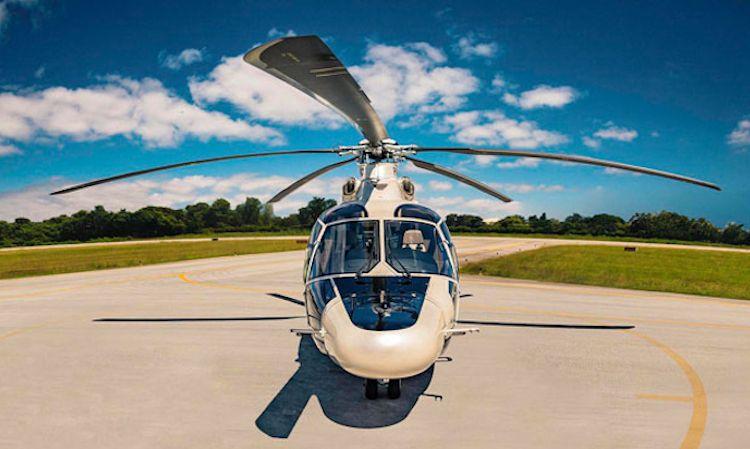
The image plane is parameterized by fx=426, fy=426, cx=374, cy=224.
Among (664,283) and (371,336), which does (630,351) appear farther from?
(664,283)

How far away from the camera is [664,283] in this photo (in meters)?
18.8

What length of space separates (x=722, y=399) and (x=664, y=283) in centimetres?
1479

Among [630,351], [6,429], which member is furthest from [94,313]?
[630,351]

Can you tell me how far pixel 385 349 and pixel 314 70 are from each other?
3093 mm

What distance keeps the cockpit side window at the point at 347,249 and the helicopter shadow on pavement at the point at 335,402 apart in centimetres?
179

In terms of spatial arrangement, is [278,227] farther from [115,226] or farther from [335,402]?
[335,402]

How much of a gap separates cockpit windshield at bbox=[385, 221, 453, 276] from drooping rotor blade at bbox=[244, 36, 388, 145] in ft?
5.93

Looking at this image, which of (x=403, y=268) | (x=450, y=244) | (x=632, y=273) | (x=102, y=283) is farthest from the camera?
(x=632, y=273)

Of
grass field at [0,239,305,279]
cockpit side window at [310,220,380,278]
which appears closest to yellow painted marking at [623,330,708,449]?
cockpit side window at [310,220,380,278]

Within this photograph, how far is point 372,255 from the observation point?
5.93 meters

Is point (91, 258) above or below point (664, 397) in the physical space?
below

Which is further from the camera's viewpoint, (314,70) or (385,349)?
(314,70)

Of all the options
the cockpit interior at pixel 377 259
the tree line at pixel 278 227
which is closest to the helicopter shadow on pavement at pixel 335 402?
the cockpit interior at pixel 377 259

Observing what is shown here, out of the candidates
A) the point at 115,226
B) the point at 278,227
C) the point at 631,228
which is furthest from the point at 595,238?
the point at 115,226
